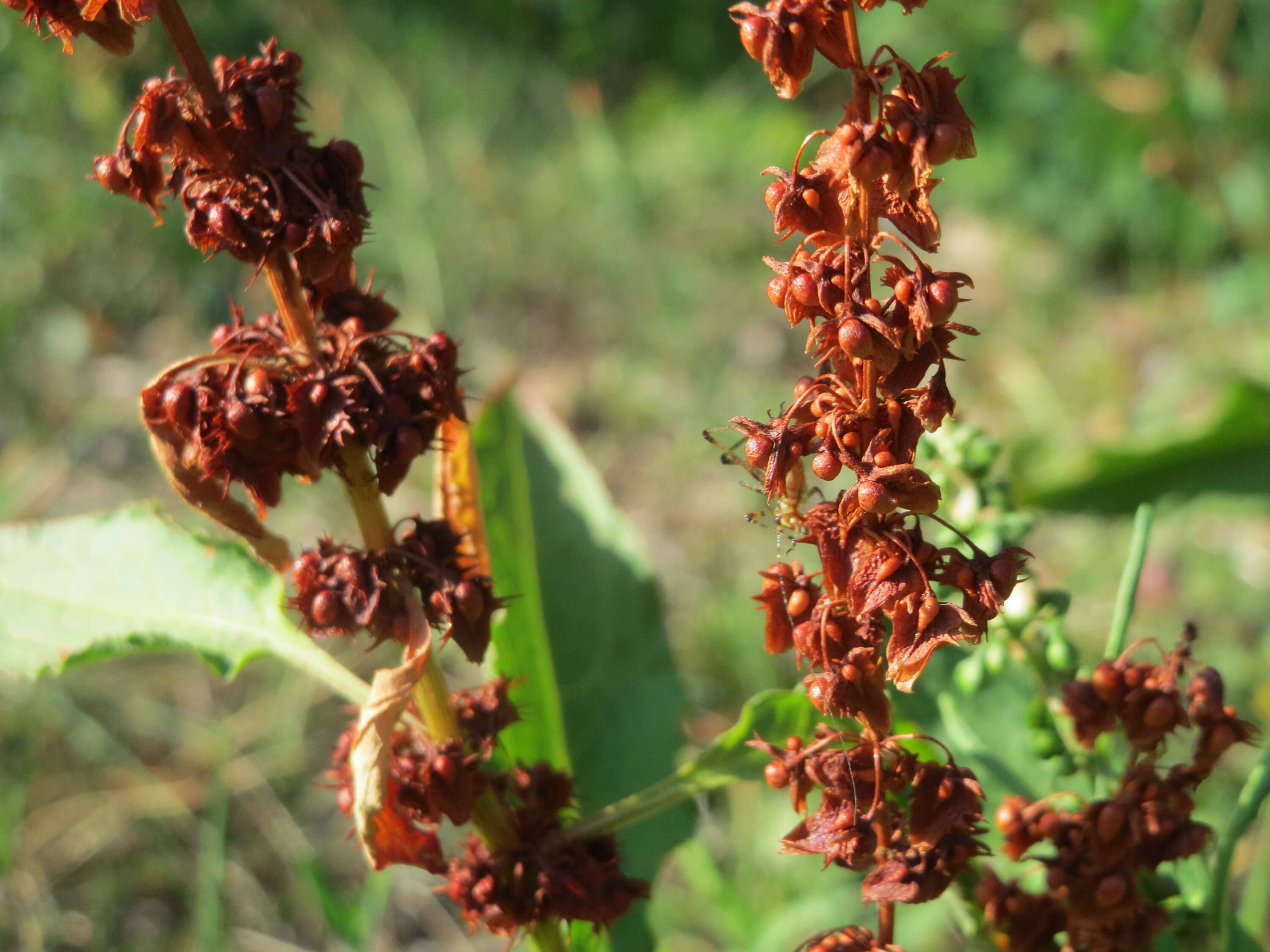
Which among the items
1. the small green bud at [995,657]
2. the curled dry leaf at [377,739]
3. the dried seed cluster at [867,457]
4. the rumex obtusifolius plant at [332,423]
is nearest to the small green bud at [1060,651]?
the small green bud at [995,657]

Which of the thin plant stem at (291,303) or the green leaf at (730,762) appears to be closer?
the thin plant stem at (291,303)

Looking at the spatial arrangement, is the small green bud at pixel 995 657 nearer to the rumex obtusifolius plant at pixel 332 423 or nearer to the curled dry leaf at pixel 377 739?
the rumex obtusifolius plant at pixel 332 423

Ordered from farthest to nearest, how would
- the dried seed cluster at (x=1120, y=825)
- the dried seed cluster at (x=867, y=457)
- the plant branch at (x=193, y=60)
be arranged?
1. the dried seed cluster at (x=1120, y=825)
2. the plant branch at (x=193, y=60)
3. the dried seed cluster at (x=867, y=457)

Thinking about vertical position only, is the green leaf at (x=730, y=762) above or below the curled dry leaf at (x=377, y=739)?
below

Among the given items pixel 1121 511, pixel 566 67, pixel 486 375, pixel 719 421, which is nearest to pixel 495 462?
pixel 1121 511

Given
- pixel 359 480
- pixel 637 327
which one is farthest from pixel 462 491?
pixel 637 327

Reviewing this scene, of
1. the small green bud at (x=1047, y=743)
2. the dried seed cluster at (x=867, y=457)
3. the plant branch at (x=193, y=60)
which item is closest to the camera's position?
the dried seed cluster at (x=867, y=457)

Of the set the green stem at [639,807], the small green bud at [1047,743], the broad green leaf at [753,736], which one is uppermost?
the broad green leaf at [753,736]
